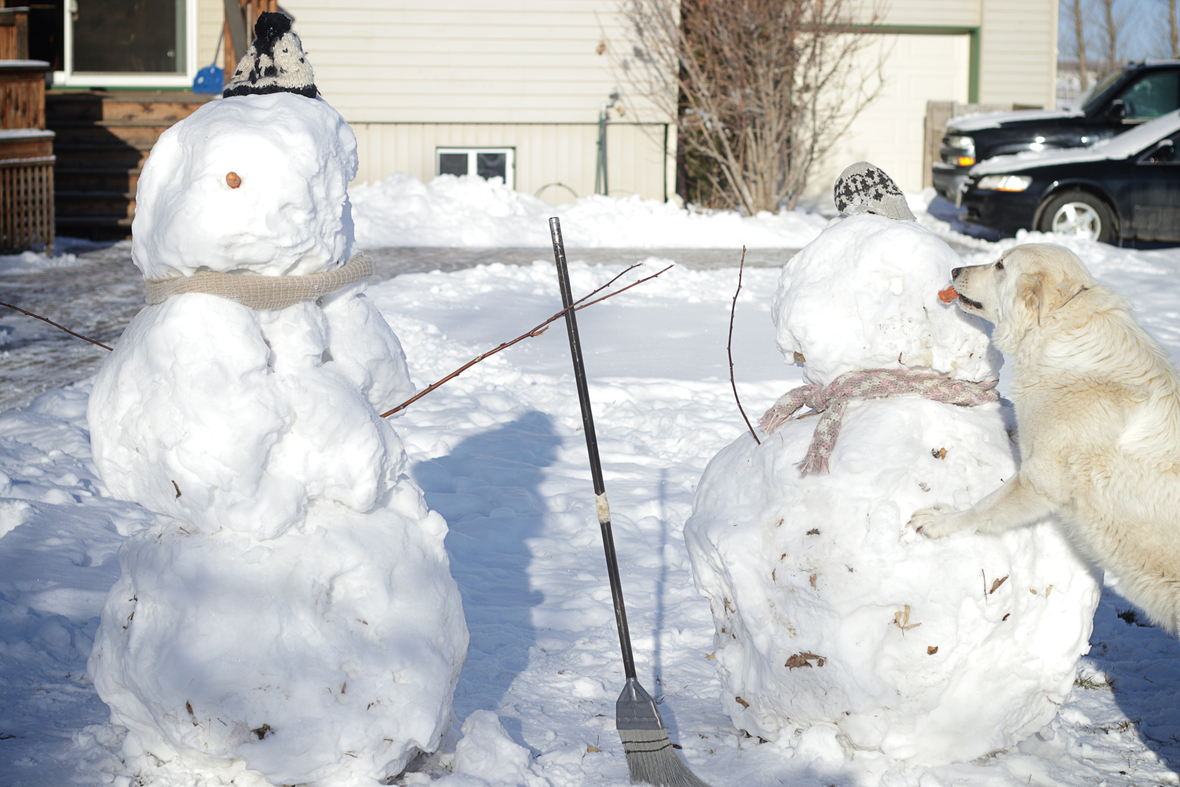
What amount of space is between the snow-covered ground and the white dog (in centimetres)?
51

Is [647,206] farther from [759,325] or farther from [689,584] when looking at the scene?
[689,584]

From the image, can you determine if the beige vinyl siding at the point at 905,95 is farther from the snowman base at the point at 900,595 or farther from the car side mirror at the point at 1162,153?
the snowman base at the point at 900,595

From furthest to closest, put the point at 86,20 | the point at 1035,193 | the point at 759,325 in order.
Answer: the point at 86,20, the point at 1035,193, the point at 759,325

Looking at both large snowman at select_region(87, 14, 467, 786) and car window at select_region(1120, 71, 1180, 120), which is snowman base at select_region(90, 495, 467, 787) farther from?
car window at select_region(1120, 71, 1180, 120)

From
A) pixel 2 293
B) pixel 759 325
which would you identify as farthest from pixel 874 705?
pixel 2 293

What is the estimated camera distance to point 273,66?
274 cm

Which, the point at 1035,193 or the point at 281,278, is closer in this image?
the point at 281,278

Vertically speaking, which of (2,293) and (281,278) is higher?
(281,278)

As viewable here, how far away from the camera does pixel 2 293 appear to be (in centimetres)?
859

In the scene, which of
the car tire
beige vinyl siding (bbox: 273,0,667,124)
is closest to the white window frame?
beige vinyl siding (bbox: 273,0,667,124)

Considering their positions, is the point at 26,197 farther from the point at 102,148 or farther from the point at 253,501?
the point at 253,501

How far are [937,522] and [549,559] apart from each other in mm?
2055

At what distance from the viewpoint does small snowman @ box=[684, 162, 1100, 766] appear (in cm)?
252

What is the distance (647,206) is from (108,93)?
23.8 feet
